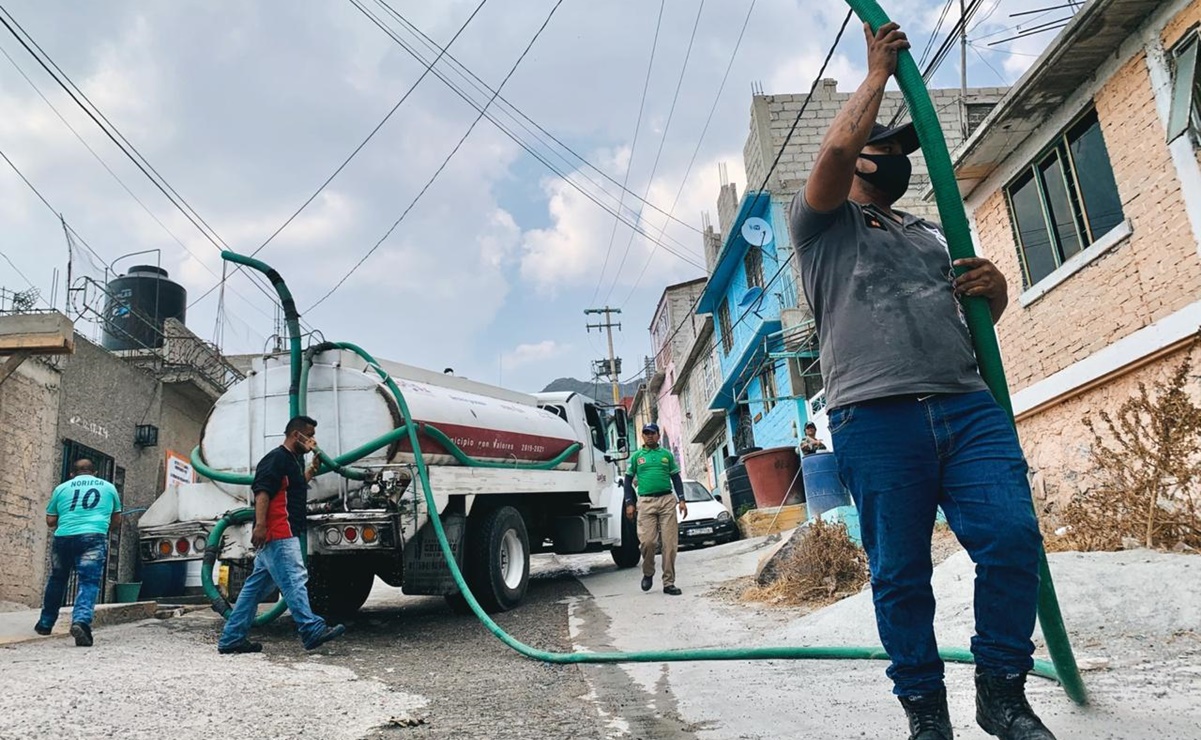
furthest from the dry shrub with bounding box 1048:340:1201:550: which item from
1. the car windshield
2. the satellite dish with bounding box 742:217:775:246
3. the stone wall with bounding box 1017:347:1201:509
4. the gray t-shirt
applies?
the satellite dish with bounding box 742:217:775:246

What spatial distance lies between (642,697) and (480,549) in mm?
3902

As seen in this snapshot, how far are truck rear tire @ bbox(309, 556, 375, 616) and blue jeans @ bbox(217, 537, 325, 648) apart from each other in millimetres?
1675

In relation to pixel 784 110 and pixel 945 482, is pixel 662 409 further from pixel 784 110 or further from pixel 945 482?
pixel 945 482

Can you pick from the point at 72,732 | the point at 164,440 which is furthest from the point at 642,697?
the point at 164,440

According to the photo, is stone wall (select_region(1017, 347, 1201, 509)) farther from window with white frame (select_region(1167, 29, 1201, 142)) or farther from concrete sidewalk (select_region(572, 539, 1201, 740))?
concrete sidewalk (select_region(572, 539, 1201, 740))

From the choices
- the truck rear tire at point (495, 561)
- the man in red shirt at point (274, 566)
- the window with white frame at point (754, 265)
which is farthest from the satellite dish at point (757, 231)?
the man in red shirt at point (274, 566)

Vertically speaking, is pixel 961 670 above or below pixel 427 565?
below

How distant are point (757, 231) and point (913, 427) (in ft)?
56.3

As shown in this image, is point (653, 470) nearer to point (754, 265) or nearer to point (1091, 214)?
point (1091, 214)

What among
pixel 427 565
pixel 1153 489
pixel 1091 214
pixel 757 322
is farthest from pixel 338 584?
pixel 757 322

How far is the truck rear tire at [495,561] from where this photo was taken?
24.5 feet

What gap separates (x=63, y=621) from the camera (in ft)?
24.6

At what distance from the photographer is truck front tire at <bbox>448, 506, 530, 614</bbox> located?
7.47 m

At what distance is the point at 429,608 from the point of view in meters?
8.95
